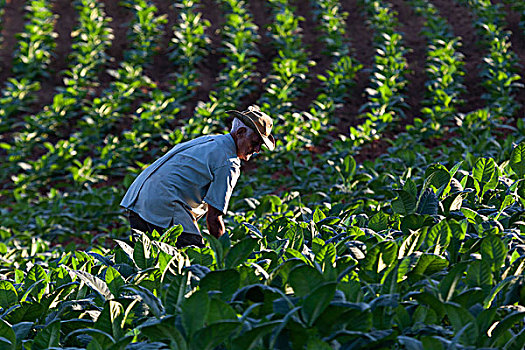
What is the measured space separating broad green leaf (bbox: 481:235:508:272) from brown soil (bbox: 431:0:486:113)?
25.2 ft

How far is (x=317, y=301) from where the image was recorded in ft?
6.48

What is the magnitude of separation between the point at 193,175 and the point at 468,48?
874 centimetres

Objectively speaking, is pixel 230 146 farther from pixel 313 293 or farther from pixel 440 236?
pixel 313 293

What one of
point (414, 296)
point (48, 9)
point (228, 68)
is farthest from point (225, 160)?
point (48, 9)

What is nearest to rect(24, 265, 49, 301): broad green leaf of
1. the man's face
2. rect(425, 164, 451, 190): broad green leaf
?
the man's face

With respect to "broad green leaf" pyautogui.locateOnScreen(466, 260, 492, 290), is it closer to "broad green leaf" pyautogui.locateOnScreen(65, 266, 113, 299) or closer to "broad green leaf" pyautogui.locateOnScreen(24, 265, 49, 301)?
"broad green leaf" pyautogui.locateOnScreen(65, 266, 113, 299)

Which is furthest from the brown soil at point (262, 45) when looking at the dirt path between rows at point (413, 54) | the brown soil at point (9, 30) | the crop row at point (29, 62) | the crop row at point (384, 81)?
the brown soil at point (9, 30)

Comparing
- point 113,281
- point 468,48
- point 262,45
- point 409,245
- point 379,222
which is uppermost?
point 468,48

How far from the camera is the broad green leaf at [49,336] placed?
7.35ft

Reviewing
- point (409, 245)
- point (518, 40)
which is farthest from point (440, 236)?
point (518, 40)

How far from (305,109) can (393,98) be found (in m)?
1.40

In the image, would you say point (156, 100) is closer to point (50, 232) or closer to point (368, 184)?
point (50, 232)

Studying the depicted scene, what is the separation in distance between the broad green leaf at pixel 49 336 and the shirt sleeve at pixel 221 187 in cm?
173

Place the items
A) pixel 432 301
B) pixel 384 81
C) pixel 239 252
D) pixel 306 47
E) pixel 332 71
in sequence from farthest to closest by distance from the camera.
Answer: pixel 306 47, pixel 332 71, pixel 384 81, pixel 239 252, pixel 432 301
